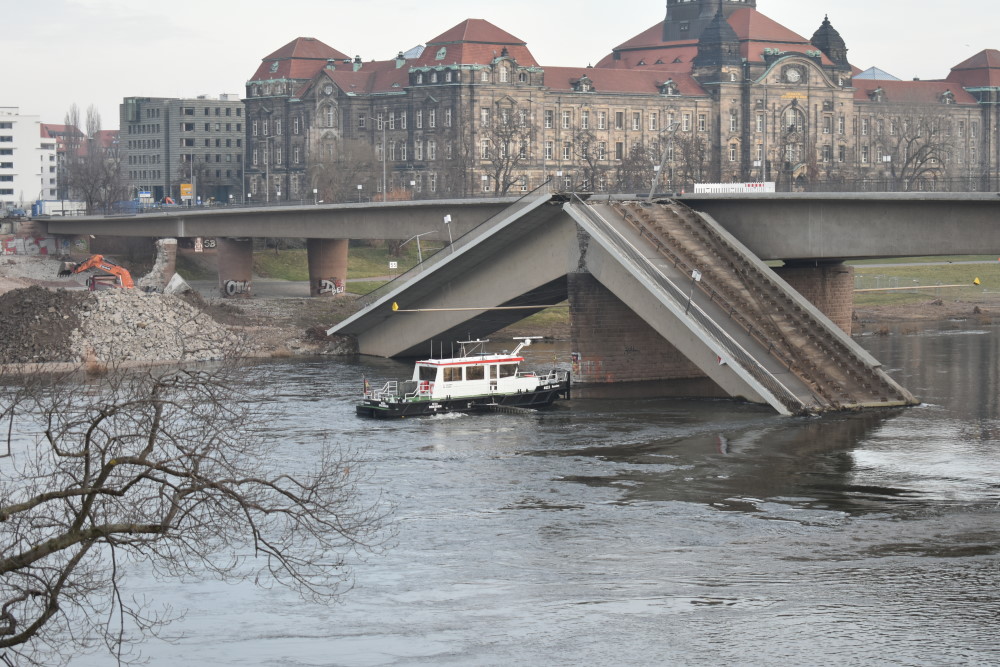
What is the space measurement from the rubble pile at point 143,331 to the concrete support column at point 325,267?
48.0 ft

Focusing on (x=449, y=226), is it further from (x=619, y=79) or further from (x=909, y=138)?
(x=619, y=79)

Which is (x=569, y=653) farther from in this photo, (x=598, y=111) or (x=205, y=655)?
(x=598, y=111)

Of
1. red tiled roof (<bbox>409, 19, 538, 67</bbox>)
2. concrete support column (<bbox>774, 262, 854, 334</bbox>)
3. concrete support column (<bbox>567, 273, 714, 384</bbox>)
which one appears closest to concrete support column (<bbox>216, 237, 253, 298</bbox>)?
concrete support column (<bbox>567, 273, 714, 384</bbox>)

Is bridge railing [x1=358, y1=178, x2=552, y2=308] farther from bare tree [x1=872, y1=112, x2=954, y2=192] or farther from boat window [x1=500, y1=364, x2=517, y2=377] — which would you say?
bare tree [x1=872, y1=112, x2=954, y2=192]

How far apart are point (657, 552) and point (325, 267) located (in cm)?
6436

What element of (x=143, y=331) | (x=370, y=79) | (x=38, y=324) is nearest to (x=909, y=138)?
(x=370, y=79)

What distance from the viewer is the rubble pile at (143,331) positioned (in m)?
75.3

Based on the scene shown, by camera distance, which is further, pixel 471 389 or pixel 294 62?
pixel 294 62

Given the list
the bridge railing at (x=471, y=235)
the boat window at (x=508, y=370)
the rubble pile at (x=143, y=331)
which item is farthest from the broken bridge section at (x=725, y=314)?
the rubble pile at (x=143, y=331)

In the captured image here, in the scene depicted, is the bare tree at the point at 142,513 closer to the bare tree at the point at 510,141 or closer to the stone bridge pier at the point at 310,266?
the stone bridge pier at the point at 310,266

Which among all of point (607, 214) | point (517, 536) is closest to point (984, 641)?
point (517, 536)

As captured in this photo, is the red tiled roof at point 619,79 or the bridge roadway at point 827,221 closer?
the bridge roadway at point 827,221

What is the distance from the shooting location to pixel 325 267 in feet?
319

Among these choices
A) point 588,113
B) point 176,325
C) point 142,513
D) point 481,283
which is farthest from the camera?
point 588,113
